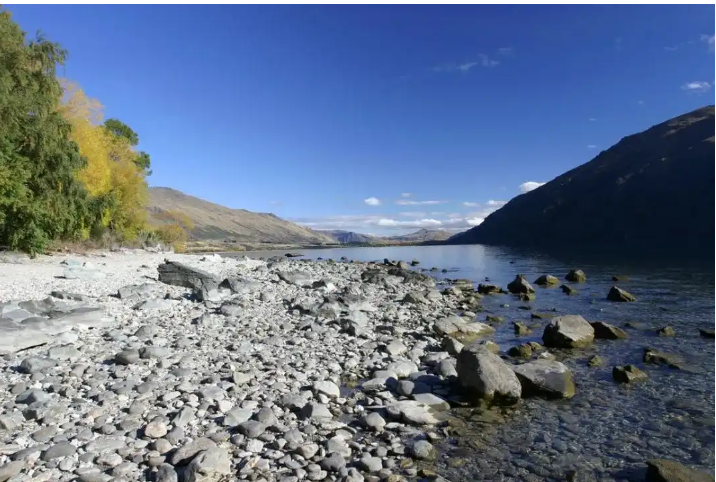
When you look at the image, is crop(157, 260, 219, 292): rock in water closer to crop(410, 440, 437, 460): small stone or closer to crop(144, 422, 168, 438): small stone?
crop(144, 422, 168, 438): small stone

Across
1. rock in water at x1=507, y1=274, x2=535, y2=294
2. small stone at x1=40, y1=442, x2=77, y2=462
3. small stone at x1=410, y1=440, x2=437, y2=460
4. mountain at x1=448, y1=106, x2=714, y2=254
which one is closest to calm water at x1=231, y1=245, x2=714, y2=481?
small stone at x1=410, y1=440, x2=437, y2=460

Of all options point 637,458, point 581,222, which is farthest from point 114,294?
point 581,222

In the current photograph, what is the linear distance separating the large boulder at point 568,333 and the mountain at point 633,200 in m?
98.1

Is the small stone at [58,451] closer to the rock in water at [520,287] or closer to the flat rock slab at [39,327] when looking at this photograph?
the flat rock slab at [39,327]

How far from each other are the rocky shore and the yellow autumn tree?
2252 centimetres

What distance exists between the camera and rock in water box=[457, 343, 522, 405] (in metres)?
9.73

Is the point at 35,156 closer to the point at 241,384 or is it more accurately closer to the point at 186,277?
the point at 186,277

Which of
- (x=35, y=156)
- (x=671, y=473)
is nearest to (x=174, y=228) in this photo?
(x=35, y=156)

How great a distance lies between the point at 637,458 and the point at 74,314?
14755 mm

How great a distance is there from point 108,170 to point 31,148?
1621 centimetres

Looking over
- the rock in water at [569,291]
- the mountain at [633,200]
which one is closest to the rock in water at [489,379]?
the rock in water at [569,291]

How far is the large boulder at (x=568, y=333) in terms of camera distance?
1486cm

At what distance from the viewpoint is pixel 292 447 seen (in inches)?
286

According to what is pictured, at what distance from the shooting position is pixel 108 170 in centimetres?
4103
